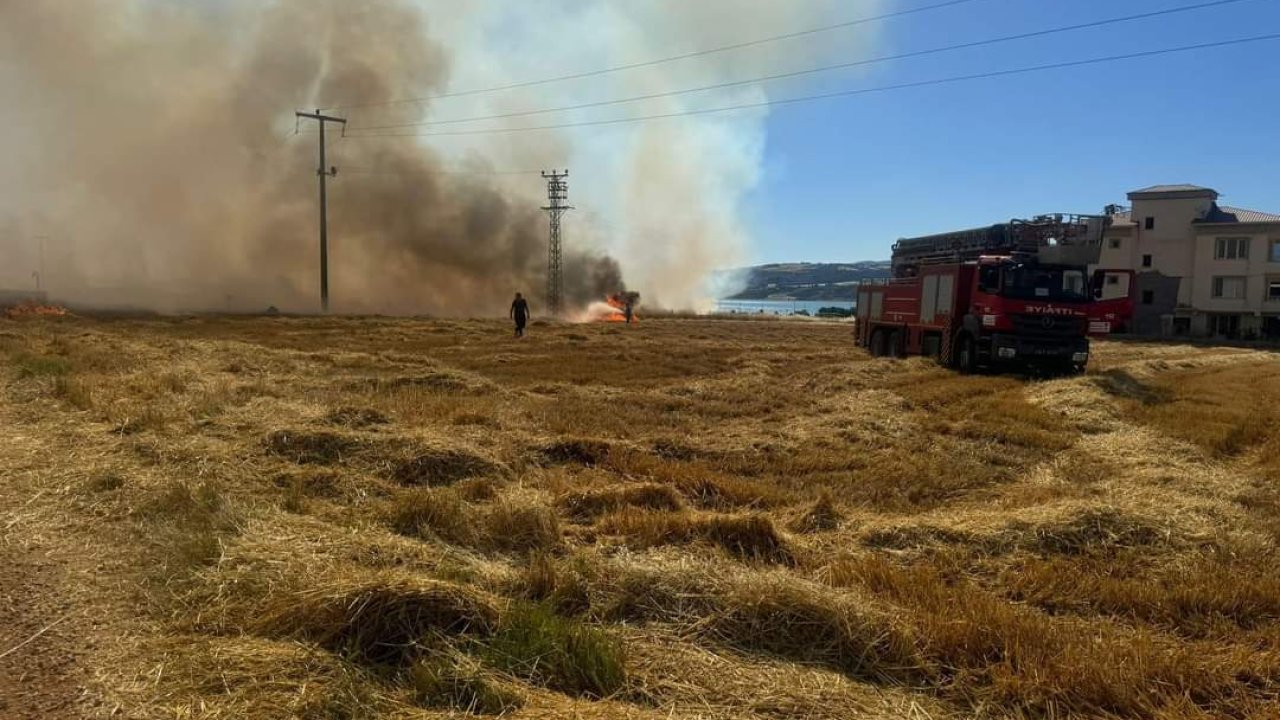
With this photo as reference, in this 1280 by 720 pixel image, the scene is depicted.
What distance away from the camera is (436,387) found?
15.9 meters

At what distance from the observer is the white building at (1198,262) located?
54719 millimetres

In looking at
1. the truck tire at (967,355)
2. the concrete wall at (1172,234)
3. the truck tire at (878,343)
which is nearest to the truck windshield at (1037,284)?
the truck tire at (967,355)

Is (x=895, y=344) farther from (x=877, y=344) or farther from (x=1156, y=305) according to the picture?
(x=1156, y=305)

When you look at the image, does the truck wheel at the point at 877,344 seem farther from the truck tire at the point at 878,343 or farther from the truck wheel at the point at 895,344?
the truck wheel at the point at 895,344

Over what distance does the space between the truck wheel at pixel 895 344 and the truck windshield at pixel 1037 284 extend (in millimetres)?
6566

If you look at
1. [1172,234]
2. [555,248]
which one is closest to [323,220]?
[555,248]

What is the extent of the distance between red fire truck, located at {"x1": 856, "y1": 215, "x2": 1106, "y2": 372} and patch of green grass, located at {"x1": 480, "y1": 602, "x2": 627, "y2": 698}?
59.4 ft

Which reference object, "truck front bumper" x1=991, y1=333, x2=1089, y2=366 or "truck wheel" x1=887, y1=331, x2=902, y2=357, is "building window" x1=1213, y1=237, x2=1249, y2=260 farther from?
"truck front bumper" x1=991, y1=333, x2=1089, y2=366

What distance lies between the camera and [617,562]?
18.3ft

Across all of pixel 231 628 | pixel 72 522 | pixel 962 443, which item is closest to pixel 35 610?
pixel 231 628

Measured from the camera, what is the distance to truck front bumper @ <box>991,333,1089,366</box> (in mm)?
19781

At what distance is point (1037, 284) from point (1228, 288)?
47.6 m

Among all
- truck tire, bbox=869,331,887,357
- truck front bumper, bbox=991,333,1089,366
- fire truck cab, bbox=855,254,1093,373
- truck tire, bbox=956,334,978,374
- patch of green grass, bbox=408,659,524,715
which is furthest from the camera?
truck tire, bbox=869,331,887,357

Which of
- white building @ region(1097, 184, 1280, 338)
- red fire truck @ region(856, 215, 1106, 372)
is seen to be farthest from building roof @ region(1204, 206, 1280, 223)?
red fire truck @ region(856, 215, 1106, 372)
